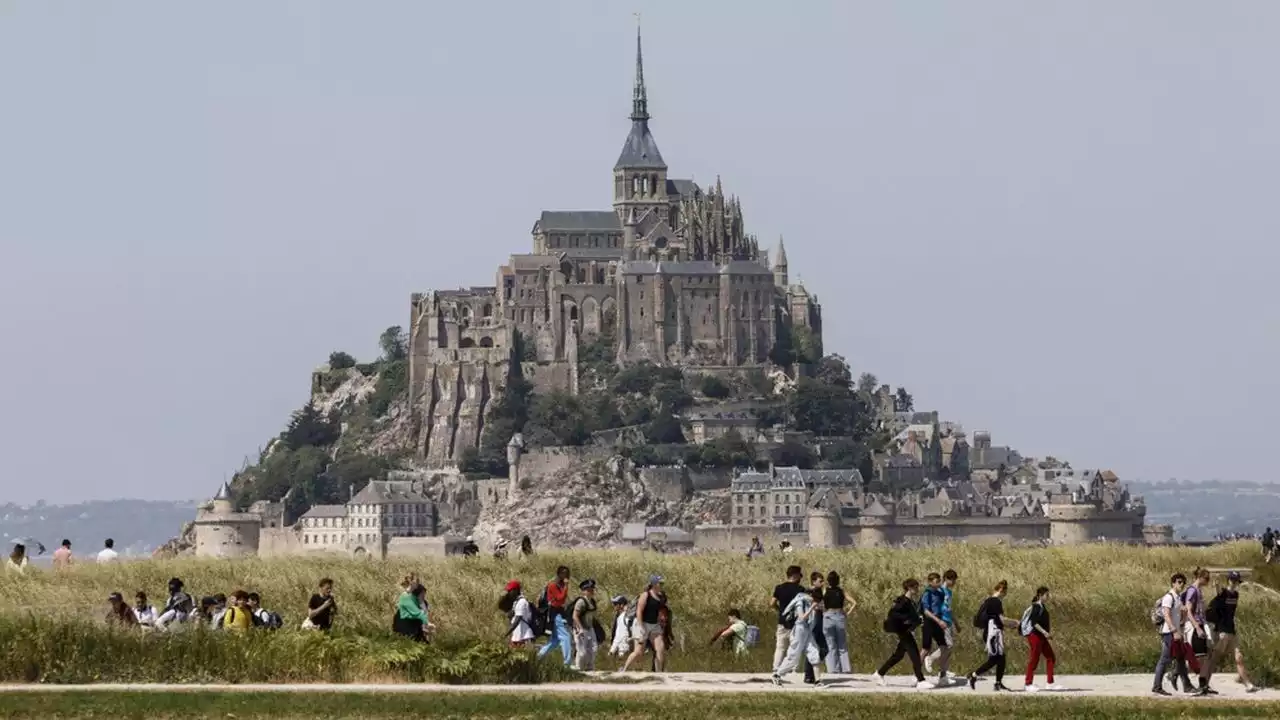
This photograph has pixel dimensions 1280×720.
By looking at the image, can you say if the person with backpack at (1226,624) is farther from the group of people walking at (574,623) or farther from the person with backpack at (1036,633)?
the group of people walking at (574,623)

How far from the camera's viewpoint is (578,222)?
592 ft

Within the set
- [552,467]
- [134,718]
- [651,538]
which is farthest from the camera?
[552,467]

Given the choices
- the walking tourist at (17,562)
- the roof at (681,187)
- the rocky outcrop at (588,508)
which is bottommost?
the walking tourist at (17,562)

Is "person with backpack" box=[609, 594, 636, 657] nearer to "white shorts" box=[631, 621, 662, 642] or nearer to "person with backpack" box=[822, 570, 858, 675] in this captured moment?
"white shorts" box=[631, 621, 662, 642]

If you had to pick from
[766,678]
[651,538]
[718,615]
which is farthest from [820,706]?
[651,538]

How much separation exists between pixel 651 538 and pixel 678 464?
586 inches

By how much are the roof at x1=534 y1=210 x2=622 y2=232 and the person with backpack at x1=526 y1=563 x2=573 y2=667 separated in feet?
466

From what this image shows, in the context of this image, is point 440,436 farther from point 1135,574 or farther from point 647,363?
point 1135,574

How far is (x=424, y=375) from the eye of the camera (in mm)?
171125

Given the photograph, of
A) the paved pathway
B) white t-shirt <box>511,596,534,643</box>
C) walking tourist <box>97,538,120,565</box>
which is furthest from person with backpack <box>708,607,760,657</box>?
walking tourist <box>97,538,120,565</box>

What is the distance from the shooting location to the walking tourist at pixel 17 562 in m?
42.9

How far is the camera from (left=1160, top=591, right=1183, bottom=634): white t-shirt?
34.2 meters

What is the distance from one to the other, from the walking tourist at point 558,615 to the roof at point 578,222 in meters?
142

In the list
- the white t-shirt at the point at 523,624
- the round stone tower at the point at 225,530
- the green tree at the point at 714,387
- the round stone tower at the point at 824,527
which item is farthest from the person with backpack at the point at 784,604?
the green tree at the point at 714,387
